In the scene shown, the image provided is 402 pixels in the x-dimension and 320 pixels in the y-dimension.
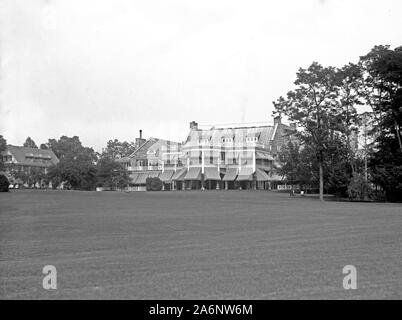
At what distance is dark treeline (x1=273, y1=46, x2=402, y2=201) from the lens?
56281mm

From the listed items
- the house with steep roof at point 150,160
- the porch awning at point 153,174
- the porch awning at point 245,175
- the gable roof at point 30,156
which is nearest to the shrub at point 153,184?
the house with steep roof at point 150,160

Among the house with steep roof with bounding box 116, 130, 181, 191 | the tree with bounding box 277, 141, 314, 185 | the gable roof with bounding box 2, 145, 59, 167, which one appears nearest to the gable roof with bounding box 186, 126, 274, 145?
the house with steep roof with bounding box 116, 130, 181, 191

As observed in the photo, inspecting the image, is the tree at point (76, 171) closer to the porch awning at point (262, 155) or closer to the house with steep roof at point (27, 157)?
the porch awning at point (262, 155)

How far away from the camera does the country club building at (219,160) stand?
324 ft

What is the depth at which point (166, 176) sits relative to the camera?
349 feet

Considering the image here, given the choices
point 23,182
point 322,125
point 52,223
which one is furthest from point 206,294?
point 23,182

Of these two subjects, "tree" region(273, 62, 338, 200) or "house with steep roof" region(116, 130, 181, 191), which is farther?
"house with steep roof" region(116, 130, 181, 191)

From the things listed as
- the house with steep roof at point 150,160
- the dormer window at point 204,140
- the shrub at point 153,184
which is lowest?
the shrub at point 153,184

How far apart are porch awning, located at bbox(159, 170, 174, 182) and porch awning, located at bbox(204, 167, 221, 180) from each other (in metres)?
9.15

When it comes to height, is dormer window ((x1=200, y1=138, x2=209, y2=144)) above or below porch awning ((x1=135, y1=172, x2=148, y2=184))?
above

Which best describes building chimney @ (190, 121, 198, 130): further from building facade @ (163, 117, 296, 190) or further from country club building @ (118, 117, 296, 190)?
building facade @ (163, 117, 296, 190)

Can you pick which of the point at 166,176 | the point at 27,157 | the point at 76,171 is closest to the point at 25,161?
the point at 27,157

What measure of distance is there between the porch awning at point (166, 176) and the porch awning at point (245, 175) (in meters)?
14.5
